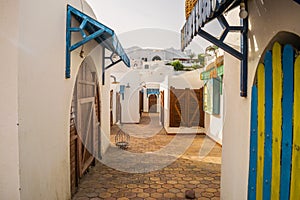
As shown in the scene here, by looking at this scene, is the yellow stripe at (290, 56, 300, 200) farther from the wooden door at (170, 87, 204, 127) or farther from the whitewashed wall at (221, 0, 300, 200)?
the wooden door at (170, 87, 204, 127)

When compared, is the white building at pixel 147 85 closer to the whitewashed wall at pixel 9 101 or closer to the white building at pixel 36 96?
the white building at pixel 36 96

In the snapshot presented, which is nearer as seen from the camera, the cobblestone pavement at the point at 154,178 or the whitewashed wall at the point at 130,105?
the cobblestone pavement at the point at 154,178

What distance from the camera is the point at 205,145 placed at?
30.4 ft

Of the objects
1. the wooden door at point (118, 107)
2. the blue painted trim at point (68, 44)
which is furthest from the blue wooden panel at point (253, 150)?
the wooden door at point (118, 107)

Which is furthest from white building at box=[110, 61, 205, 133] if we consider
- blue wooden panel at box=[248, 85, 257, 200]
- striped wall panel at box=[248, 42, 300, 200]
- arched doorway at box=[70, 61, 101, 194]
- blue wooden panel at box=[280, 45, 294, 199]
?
blue wooden panel at box=[280, 45, 294, 199]

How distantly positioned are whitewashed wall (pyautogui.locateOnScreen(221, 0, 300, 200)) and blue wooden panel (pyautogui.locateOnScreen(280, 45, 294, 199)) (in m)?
0.24

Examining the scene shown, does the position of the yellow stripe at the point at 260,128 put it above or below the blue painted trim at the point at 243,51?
below

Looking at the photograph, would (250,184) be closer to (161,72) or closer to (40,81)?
(40,81)

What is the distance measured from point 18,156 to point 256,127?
2.44 meters

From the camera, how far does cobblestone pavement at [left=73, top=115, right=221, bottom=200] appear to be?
473 cm

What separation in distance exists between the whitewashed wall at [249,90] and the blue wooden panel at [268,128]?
218 mm

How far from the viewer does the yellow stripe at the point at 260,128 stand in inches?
97.3

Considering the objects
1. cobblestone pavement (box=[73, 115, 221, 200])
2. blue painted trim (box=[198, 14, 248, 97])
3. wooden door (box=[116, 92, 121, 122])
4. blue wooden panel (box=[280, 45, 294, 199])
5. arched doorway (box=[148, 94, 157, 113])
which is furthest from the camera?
arched doorway (box=[148, 94, 157, 113])

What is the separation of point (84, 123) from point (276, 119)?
178 inches
